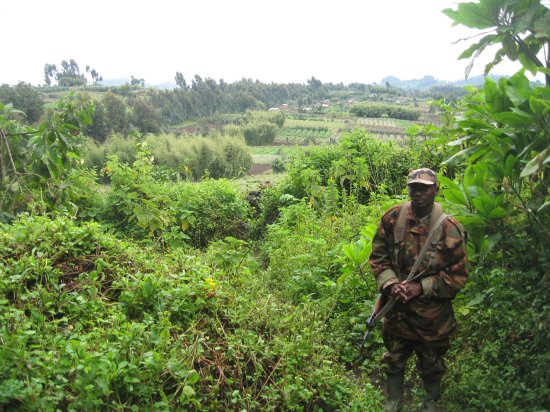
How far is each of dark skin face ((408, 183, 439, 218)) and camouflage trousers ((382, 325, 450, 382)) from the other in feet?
3.06

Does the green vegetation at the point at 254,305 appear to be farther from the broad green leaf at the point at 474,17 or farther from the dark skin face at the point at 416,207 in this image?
the dark skin face at the point at 416,207

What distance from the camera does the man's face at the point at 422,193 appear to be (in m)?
A: 3.07

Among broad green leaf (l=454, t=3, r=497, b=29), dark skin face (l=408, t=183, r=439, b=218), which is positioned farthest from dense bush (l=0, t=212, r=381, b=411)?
broad green leaf (l=454, t=3, r=497, b=29)

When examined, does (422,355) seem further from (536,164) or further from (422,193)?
(536,164)

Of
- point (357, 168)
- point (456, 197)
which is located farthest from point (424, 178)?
point (357, 168)

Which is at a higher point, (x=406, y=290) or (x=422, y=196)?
(x=422, y=196)

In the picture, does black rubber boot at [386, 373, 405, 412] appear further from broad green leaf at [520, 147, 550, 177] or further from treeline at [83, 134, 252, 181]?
treeline at [83, 134, 252, 181]

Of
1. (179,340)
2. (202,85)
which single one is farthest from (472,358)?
(202,85)

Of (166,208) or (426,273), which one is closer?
(426,273)

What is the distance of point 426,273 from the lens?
311 cm

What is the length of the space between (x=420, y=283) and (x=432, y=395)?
900 millimetres

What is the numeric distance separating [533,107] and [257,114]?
6325cm

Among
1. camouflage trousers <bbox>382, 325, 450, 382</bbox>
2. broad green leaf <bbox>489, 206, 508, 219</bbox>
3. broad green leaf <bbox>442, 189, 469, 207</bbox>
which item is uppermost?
broad green leaf <bbox>442, 189, 469, 207</bbox>

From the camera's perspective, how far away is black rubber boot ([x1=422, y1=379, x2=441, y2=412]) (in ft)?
10.7
